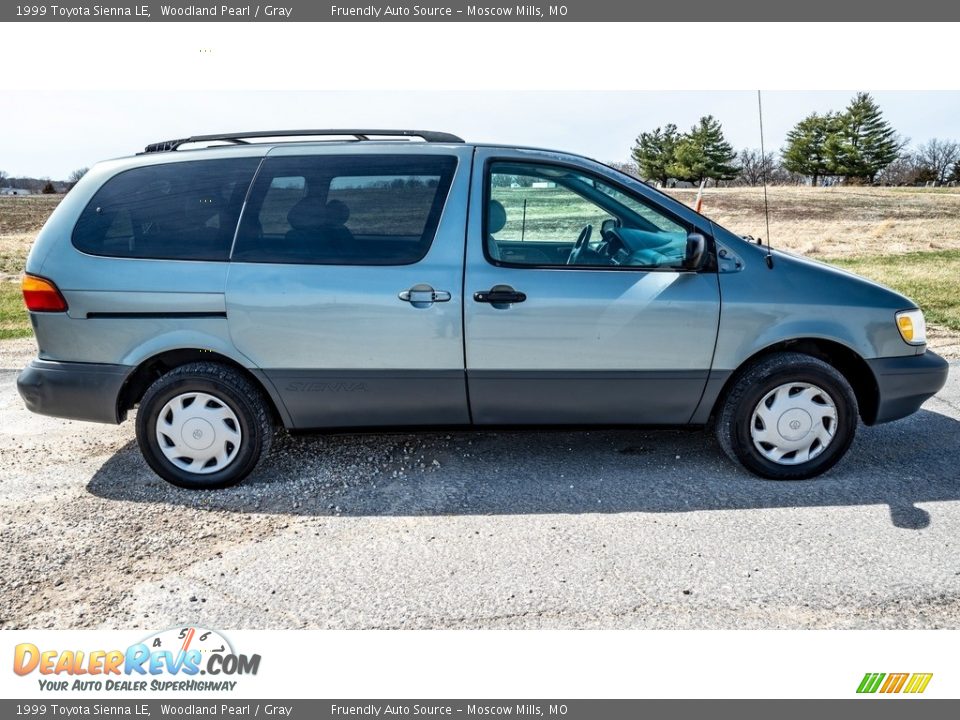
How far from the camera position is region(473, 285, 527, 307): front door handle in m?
3.86

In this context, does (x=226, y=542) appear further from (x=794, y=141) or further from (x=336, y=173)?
(x=794, y=141)

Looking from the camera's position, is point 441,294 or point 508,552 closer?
point 508,552

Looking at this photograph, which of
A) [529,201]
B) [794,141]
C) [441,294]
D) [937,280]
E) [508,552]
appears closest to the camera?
[508,552]

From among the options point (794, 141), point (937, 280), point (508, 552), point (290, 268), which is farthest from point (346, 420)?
point (794, 141)

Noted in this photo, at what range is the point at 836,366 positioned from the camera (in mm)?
4309

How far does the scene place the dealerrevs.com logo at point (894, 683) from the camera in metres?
2.67

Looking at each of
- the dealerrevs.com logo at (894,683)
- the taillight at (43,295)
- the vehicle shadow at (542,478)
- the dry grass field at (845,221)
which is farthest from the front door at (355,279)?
the dry grass field at (845,221)

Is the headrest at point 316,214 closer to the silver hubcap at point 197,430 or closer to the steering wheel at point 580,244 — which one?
the silver hubcap at point 197,430

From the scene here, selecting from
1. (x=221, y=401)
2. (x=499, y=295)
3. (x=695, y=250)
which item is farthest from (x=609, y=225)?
(x=221, y=401)

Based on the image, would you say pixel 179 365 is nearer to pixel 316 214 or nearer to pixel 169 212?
pixel 169 212

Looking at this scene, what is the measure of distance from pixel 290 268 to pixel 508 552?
1.79m

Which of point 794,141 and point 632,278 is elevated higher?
point 794,141

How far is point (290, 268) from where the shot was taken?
3906mm

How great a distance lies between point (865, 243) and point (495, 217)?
15.9 meters
